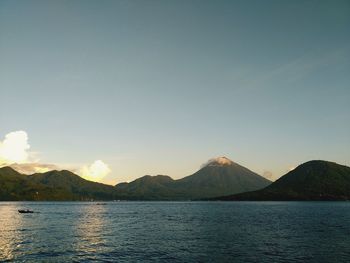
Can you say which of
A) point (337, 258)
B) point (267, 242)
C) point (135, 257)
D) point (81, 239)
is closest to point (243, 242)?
point (267, 242)

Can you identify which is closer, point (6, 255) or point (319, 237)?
point (6, 255)

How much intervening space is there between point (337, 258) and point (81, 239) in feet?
181

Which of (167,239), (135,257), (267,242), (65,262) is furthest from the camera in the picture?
(167,239)

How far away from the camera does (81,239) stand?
8519 cm

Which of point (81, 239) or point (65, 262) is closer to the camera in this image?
point (65, 262)

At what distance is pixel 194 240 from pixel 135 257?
2424cm

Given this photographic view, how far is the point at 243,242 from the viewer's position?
79500 millimetres

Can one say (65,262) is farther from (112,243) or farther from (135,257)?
(112,243)

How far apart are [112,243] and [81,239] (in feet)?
34.6

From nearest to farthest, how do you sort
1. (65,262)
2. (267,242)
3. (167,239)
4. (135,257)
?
1. (65,262)
2. (135,257)
3. (267,242)
4. (167,239)

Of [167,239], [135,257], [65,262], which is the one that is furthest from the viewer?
[167,239]

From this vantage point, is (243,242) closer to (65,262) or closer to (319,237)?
(319,237)

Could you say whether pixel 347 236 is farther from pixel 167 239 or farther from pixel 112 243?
pixel 112 243

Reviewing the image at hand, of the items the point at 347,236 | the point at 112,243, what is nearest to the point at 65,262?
the point at 112,243
